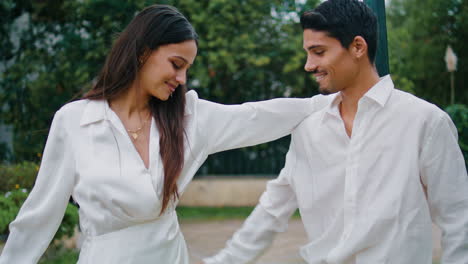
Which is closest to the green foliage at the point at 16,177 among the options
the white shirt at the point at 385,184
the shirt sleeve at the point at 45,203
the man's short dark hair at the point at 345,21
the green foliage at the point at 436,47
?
the shirt sleeve at the point at 45,203

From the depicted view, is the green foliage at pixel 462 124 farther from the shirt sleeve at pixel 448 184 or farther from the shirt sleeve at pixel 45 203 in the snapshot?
the shirt sleeve at pixel 45 203

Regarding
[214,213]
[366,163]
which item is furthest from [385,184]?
[214,213]

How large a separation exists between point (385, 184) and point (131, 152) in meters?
1.00

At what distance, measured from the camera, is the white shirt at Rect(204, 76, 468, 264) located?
2.35 metres

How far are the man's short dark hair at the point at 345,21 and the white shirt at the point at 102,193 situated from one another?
0.65 meters

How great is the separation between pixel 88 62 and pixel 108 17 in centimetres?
92

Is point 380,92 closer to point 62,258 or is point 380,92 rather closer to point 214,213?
point 62,258

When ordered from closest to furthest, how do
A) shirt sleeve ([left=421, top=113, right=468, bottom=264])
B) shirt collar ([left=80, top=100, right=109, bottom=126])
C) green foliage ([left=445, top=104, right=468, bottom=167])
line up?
shirt sleeve ([left=421, top=113, right=468, bottom=264]) < shirt collar ([left=80, top=100, right=109, bottom=126]) < green foliage ([left=445, top=104, right=468, bottom=167])

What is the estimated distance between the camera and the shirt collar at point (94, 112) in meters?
2.54

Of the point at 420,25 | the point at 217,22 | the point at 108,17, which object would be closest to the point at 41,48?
the point at 108,17

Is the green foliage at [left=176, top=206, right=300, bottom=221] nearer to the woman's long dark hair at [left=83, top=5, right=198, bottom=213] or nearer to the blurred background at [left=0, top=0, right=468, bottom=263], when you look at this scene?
the blurred background at [left=0, top=0, right=468, bottom=263]

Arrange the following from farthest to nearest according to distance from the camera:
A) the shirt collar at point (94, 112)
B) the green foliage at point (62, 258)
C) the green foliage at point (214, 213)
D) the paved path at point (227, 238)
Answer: the green foliage at point (214, 213), the paved path at point (227, 238), the green foliage at point (62, 258), the shirt collar at point (94, 112)

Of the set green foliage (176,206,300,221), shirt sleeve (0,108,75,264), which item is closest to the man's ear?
shirt sleeve (0,108,75,264)

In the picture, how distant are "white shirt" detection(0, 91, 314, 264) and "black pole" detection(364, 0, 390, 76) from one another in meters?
0.92
